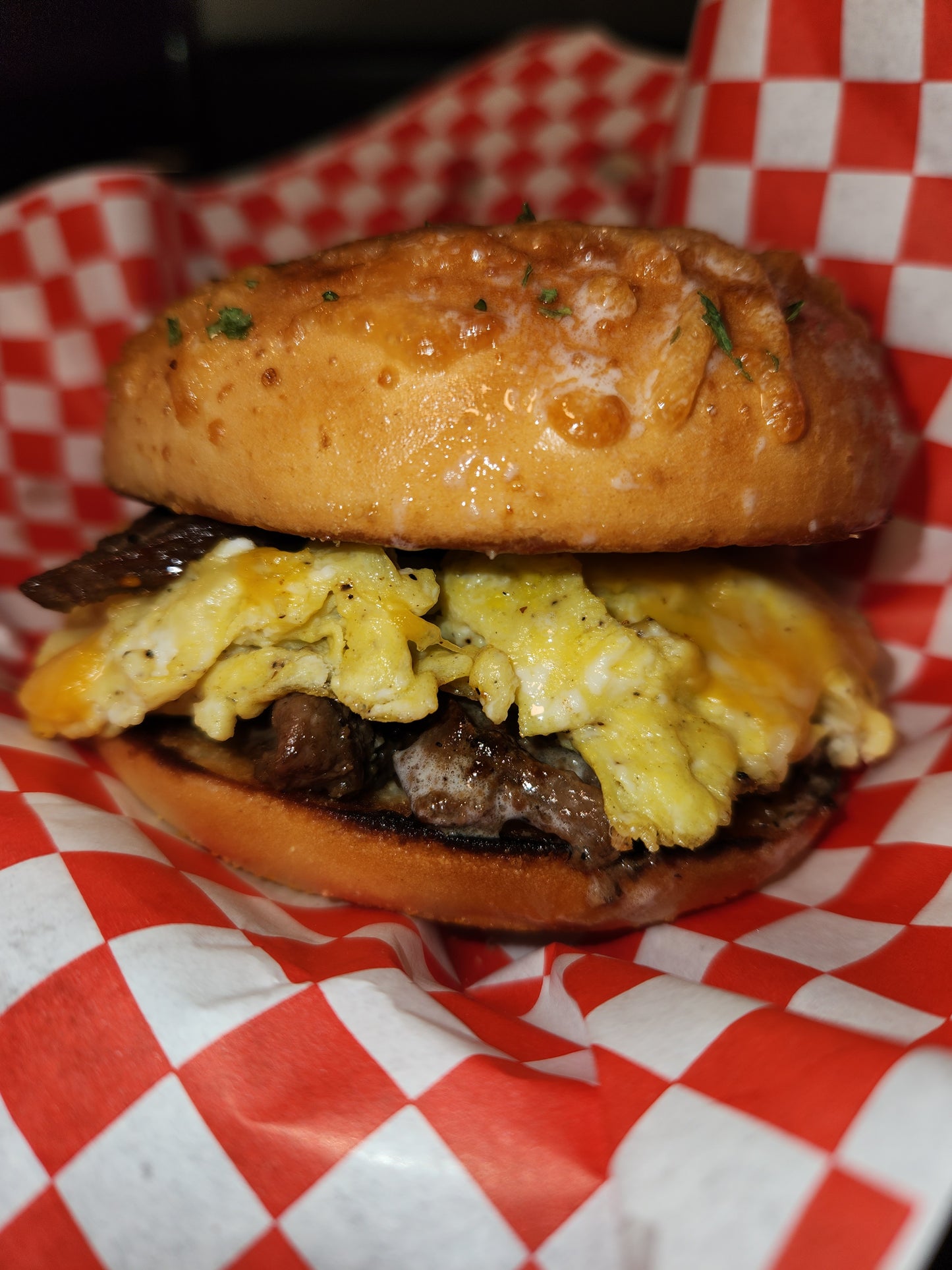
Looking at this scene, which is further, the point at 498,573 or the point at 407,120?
the point at 407,120

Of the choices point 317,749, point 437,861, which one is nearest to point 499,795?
point 437,861

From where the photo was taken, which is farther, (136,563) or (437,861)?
(136,563)

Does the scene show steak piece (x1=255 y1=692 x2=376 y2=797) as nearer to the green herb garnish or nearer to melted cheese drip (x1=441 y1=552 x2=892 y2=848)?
melted cheese drip (x1=441 y1=552 x2=892 y2=848)

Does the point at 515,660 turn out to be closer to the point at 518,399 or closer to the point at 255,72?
the point at 518,399

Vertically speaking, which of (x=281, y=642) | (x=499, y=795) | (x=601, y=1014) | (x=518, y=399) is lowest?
(x=601, y=1014)

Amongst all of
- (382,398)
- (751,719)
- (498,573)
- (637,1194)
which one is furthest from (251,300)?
(637,1194)

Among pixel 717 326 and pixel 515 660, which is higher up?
pixel 717 326

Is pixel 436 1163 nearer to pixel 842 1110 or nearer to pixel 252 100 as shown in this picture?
pixel 842 1110
